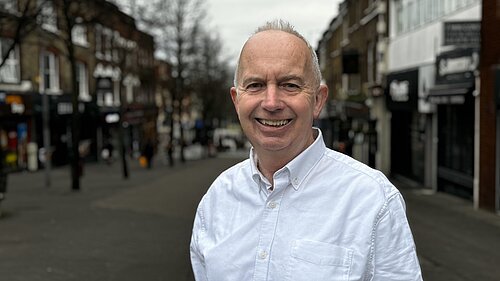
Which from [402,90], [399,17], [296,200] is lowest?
[296,200]

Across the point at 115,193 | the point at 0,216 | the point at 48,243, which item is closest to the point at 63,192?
the point at 115,193

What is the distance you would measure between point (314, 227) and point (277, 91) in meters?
0.44

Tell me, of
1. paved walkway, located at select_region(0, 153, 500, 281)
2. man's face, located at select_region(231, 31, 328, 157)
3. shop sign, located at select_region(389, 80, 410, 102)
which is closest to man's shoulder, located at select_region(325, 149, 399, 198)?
man's face, located at select_region(231, 31, 328, 157)

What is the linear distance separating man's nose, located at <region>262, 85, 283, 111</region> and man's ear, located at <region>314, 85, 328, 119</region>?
6.5 inches

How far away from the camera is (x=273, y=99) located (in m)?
1.88

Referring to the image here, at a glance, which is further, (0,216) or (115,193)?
(115,193)

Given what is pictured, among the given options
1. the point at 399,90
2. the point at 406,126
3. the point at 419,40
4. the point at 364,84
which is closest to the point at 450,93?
the point at 419,40

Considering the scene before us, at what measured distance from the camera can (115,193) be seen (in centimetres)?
1712

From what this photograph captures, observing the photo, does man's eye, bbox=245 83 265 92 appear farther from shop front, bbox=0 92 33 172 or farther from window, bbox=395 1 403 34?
shop front, bbox=0 92 33 172

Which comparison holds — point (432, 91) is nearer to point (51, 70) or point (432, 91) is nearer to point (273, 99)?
point (273, 99)

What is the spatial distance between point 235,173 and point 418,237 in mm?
8480

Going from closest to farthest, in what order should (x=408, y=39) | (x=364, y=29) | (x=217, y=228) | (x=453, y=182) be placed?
(x=217, y=228) → (x=453, y=182) → (x=408, y=39) → (x=364, y=29)

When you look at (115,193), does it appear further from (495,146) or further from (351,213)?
(351,213)

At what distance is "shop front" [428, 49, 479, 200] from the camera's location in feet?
48.4
